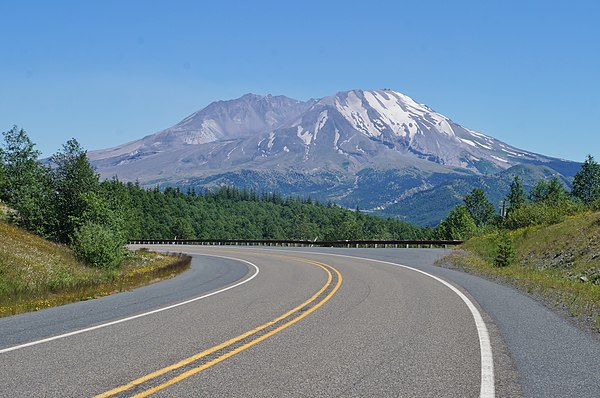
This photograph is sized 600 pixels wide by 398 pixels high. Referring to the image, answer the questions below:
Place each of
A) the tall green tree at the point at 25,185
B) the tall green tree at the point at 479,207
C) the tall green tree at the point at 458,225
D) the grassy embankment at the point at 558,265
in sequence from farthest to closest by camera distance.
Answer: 1. the tall green tree at the point at 479,207
2. the tall green tree at the point at 458,225
3. the tall green tree at the point at 25,185
4. the grassy embankment at the point at 558,265

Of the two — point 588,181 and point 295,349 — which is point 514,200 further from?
point 295,349

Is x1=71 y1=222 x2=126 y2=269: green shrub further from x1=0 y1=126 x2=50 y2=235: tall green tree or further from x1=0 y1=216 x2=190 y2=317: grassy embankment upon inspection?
x1=0 y1=126 x2=50 y2=235: tall green tree

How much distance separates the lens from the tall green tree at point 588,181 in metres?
114

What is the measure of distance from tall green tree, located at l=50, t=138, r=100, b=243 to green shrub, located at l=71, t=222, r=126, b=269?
23.0 m

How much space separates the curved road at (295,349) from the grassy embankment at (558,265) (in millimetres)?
1350

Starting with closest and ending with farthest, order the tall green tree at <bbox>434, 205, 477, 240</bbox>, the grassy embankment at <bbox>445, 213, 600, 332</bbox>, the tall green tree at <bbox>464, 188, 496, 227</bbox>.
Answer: the grassy embankment at <bbox>445, 213, 600, 332</bbox>
the tall green tree at <bbox>434, 205, 477, 240</bbox>
the tall green tree at <bbox>464, 188, 496, 227</bbox>

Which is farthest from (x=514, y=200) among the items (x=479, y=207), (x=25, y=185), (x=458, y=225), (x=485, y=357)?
(x=485, y=357)

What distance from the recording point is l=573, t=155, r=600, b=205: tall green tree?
374 feet

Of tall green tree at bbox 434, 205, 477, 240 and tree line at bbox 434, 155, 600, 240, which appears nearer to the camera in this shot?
tree line at bbox 434, 155, 600, 240

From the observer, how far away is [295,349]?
8.12 meters

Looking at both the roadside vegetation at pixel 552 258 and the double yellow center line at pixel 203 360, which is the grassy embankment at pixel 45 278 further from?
the roadside vegetation at pixel 552 258

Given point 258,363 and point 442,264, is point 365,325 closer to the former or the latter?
point 258,363

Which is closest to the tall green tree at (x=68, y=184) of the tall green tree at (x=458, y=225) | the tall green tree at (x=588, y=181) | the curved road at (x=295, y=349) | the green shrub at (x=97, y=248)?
the green shrub at (x=97, y=248)

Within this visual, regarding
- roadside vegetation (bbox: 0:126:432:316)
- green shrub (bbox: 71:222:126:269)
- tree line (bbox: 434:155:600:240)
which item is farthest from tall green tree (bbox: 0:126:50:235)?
tree line (bbox: 434:155:600:240)
